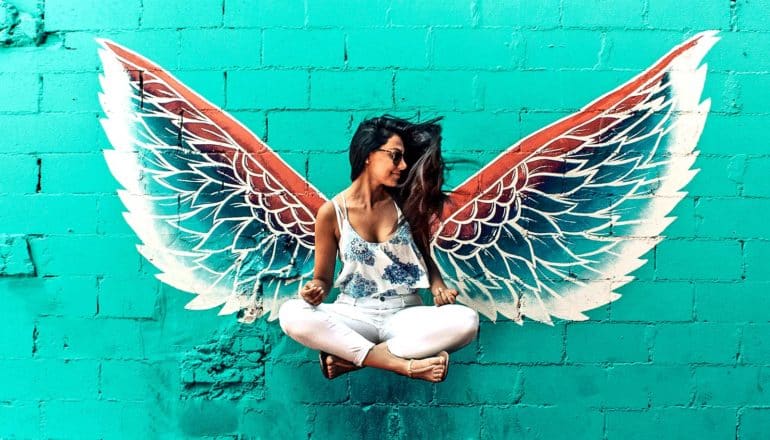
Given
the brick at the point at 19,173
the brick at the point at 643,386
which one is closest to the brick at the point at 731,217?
the brick at the point at 643,386

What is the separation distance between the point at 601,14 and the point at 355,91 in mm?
1131

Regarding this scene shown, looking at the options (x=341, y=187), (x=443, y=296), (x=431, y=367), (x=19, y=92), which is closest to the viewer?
(x=431, y=367)

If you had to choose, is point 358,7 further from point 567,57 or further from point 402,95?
point 567,57

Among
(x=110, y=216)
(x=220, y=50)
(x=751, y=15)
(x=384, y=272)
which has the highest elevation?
(x=751, y=15)

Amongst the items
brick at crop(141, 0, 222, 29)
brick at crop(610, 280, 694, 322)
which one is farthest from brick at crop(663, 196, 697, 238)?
brick at crop(141, 0, 222, 29)

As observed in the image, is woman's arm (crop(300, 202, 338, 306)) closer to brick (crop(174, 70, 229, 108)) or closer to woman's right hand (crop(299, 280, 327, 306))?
woman's right hand (crop(299, 280, 327, 306))

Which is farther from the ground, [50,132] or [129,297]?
[50,132]

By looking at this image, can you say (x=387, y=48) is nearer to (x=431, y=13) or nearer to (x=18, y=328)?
(x=431, y=13)

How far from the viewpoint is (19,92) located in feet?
11.4

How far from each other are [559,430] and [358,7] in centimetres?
203

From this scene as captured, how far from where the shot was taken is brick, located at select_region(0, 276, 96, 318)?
3398 mm

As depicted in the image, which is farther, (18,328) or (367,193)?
(18,328)

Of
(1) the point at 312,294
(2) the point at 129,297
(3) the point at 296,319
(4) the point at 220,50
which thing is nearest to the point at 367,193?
(1) the point at 312,294

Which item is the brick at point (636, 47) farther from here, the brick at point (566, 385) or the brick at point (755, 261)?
the brick at point (566, 385)
